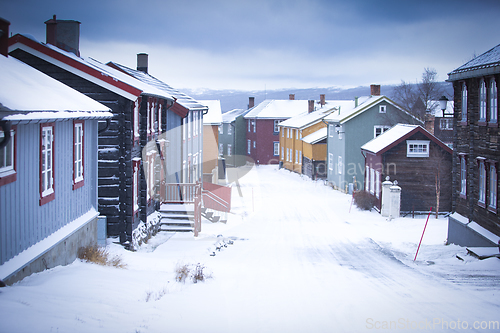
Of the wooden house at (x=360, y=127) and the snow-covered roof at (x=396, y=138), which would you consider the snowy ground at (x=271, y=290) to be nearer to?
the snow-covered roof at (x=396, y=138)

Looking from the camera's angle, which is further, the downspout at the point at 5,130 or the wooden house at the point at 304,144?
the wooden house at the point at 304,144

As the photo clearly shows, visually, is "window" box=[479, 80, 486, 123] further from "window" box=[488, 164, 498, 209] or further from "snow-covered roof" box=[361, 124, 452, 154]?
"snow-covered roof" box=[361, 124, 452, 154]

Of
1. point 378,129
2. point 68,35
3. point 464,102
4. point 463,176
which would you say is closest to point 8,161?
point 68,35

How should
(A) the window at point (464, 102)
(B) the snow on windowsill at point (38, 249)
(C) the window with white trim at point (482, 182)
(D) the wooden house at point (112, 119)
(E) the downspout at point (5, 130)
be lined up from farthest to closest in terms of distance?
(A) the window at point (464, 102) → (C) the window with white trim at point (482, 182) → (D) the wooden house at point (112, 119) → (B) the snow on windowsill at point (38, 249) → (E) the downspout at point (5, 130)

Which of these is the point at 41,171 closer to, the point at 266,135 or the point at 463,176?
the point at 463,176

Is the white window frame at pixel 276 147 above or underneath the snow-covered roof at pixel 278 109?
underneath

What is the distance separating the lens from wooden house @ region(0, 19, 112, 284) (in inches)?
272

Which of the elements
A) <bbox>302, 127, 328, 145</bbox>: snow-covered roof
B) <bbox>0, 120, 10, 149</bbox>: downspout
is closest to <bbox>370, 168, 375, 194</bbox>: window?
<bbox>302, 127, 328, 145</bbox>: snow-covered roof

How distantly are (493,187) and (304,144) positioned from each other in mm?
32344

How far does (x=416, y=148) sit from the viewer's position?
988 inches

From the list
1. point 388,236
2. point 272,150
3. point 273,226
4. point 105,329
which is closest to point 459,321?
point 105,329

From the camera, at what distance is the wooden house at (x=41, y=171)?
6902 mm

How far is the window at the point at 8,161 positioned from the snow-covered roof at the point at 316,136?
120 feet

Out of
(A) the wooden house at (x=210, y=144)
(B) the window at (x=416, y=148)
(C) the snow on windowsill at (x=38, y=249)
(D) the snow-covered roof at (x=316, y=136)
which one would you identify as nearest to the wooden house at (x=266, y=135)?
(D) the snow-covered roof at (x=316, y=136)
